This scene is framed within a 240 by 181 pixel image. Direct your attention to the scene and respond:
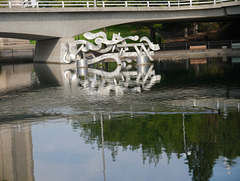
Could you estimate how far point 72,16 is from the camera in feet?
159

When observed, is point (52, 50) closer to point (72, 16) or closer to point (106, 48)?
point (72, 16)

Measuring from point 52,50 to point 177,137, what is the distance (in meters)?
41.2

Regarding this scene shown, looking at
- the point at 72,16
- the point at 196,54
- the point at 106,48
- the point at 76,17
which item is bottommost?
the point at 196,54

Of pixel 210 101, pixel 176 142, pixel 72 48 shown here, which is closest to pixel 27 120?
pixel 176 142

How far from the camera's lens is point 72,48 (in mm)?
45312

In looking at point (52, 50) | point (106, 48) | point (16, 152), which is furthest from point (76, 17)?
point (16, 152)

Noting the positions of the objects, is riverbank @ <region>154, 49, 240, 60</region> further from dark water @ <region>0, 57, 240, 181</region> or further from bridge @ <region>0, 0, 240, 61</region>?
dark water @ <region>0, 57, 240, 181</region>

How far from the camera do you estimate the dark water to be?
9930 mm

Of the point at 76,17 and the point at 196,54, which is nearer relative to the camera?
the point at 76,17

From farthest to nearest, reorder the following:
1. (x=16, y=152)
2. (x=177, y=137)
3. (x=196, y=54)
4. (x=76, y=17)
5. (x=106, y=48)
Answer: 1. (x=196, y=54)
2. (x=76, y=17)
3. (x=106, y=48)
4. (x=177, y=137)
5. (x=16, y=152)

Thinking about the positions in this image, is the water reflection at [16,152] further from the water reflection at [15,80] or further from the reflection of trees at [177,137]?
the water reflection at [15,80]

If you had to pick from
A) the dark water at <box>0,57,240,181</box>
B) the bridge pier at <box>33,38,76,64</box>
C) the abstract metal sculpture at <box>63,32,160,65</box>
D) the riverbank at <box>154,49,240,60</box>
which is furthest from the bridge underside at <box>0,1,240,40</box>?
the dark water at <box>0,57,240,181</box>

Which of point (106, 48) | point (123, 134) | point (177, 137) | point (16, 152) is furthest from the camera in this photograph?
point (106, 48)

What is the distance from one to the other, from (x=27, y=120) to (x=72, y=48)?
30004 mm
